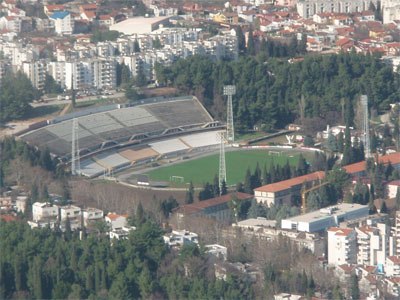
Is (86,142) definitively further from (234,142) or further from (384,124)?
(384,124)

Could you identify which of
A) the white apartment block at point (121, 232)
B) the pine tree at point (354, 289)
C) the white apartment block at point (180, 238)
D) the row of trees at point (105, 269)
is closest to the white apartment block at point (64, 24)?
the white apartment block at point (121, 232)

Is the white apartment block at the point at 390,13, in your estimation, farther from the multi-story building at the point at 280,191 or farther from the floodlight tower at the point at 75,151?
the multi-story building at the point at 280,191

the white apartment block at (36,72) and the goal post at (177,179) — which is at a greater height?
the white apartment block at (36,72)

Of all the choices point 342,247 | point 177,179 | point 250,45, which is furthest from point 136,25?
point 342,247

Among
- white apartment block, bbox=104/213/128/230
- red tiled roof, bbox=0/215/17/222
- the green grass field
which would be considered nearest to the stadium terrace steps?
the green grass field

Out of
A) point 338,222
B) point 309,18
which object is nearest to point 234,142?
point 338,222

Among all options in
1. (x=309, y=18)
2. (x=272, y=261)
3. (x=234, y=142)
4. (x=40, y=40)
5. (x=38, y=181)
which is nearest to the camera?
(x=272, y=261)
